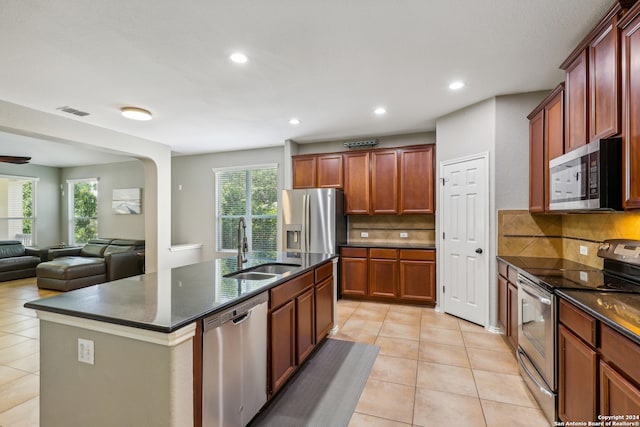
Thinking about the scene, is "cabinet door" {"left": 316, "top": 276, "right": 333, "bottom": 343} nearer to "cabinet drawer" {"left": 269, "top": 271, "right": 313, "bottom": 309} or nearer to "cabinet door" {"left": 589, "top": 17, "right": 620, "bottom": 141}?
"cabinet drawer" {"left": 269, "top": 271, "right": 313, "bottom": 309}

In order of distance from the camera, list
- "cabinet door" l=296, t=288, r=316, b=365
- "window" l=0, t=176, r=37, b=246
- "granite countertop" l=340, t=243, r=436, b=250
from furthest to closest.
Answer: "window" l=0, t=176, r=37, b=246 → "granite countertop" l=340, t=243, r=436, b=250 → "cabinet door" l=296, t=288, r=316, b=365

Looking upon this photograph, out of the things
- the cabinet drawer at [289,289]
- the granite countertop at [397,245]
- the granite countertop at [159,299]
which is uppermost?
the granite countertop at [159,299]

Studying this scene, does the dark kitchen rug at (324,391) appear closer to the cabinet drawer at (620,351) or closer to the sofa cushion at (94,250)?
the cabinet drawer at (620,351)

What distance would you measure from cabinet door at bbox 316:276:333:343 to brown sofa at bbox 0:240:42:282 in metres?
7.13

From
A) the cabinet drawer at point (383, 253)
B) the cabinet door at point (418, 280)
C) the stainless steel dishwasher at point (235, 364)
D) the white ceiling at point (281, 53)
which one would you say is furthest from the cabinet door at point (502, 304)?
the stainless steel dishwasher at point (235, 364)

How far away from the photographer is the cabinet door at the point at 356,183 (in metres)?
4.84

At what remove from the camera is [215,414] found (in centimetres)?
153

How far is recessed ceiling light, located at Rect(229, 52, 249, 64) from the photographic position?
2.50 m

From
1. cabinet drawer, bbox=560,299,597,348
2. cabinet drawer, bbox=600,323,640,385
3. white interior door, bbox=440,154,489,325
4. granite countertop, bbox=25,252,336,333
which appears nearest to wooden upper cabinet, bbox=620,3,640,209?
cabinet drawer, bbox=560,299,597,348

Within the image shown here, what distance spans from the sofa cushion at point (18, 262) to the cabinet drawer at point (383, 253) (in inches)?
292

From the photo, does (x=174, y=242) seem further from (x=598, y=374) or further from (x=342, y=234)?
(x=598, y=374)

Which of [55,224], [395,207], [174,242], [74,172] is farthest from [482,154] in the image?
[55,224]

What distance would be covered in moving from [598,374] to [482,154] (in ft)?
8.56

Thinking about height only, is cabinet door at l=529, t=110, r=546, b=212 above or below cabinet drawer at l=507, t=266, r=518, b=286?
above
